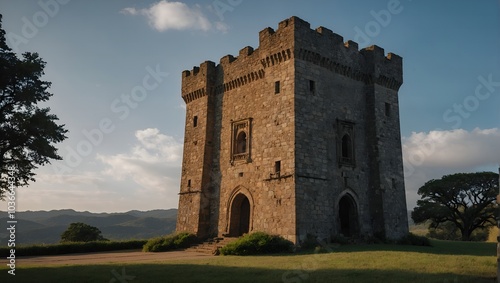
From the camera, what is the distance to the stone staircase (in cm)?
1952

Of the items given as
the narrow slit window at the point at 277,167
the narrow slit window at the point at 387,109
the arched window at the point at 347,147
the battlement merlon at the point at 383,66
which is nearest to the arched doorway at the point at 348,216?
the arched window at the point at 347,147

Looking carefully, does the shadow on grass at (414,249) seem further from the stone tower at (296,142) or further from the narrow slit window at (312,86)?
the narrow slit window at (312,86)

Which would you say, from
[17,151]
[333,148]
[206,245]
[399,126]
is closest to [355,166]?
[333,148]

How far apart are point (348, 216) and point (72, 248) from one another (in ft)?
50.0

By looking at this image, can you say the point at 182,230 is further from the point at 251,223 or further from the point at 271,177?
the point at 271,177

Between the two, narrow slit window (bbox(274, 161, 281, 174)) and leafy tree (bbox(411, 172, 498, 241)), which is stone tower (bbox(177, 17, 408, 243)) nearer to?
narrow slit window (bbox(274, 161, 281, 174))

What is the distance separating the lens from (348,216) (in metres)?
21.3

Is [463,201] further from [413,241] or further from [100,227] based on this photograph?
[100,227]

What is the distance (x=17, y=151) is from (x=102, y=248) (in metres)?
A: 9.99

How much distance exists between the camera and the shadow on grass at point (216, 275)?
9473 millimetres

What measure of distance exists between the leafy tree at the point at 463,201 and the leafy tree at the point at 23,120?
35796 mm

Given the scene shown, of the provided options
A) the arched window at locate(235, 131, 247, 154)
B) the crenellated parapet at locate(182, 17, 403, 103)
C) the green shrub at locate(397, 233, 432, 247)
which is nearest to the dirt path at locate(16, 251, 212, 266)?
the arched window at locate(235, 131, 247, 154)

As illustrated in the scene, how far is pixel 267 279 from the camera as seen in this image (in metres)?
9.77

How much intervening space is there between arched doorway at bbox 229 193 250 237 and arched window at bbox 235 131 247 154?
265cm
